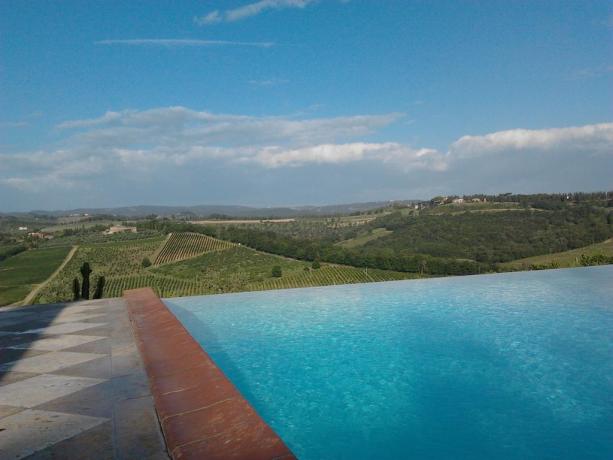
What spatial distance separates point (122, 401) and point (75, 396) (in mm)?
413

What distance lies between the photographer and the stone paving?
2.14 meters

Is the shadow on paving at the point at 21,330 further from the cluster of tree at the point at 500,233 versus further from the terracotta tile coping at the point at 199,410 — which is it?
the cluster of tree at the point at 500,233

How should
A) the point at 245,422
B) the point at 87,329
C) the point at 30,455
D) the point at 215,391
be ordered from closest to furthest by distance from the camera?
the point at 30,455 → the point at 245,422 → the point at 215,391 → the point at 87,329

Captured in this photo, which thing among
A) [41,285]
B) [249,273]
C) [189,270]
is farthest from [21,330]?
[189,270]

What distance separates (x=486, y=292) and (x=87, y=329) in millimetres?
8762

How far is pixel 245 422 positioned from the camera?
88.3 inches

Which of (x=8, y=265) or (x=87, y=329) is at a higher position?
(x=87, y=329)

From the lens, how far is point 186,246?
5469 centimetres

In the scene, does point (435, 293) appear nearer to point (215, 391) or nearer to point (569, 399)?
point (569, 399)

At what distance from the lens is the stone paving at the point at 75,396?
214 cm

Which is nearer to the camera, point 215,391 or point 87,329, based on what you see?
point 215,391

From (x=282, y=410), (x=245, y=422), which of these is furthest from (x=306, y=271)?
(x=245, y=422)

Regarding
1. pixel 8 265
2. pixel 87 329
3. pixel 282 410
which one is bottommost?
pixel 8 265

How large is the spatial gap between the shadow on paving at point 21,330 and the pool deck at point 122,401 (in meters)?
0.02
